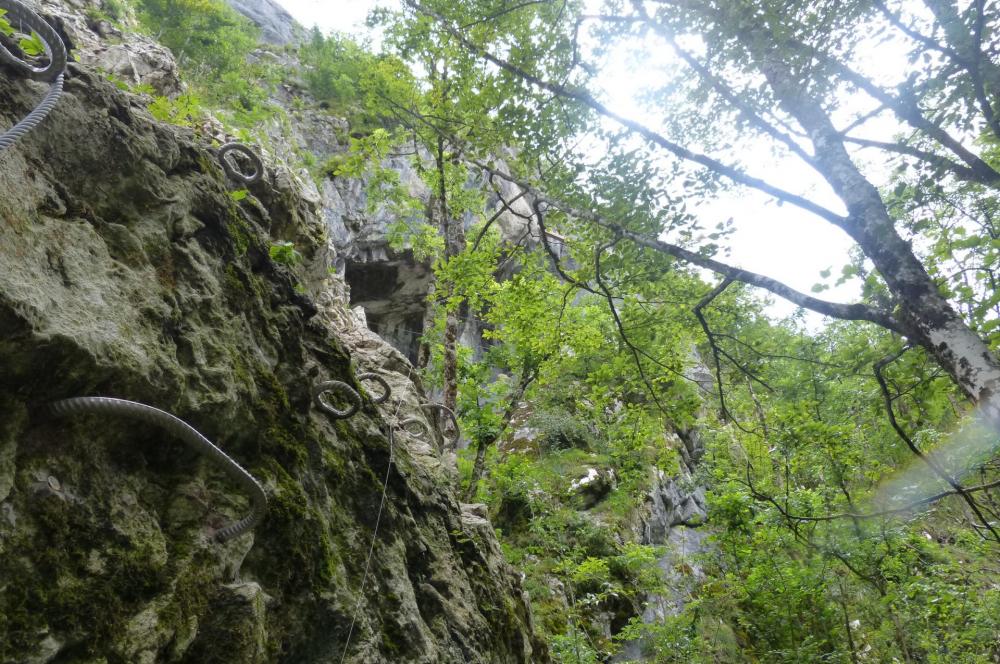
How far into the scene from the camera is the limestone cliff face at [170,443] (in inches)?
75.0

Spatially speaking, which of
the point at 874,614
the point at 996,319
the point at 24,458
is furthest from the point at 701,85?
the point at 874,614

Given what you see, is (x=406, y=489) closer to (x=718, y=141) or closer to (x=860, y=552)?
(x=718, y=141)

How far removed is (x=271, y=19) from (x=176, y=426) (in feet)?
94.9

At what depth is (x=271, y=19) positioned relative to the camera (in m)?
25.5

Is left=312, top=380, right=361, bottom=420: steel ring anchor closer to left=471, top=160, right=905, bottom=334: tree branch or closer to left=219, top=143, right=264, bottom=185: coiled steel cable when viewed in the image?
left=219, top=143, right=264, bottom=185: coiled steel cable

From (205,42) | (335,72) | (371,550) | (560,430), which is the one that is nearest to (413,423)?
(371,550)

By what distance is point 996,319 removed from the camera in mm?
3756

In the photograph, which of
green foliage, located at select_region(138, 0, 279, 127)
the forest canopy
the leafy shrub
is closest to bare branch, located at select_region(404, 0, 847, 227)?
the forest canopy

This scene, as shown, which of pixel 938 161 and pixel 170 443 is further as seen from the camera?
pixel 938 161

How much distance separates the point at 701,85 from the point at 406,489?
4.67 metres

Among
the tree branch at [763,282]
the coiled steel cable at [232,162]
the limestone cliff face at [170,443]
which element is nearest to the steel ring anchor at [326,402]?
the limestone cliff face at [170,443]

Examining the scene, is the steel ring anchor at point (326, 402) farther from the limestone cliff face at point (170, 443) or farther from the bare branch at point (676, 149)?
the bare branch at point (676, 149)

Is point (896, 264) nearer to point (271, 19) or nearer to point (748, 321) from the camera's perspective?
point (748, 321)

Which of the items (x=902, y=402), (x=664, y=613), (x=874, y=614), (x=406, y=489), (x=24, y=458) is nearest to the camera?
(x=24, y=458)
